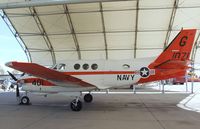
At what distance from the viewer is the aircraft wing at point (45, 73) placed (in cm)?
1150

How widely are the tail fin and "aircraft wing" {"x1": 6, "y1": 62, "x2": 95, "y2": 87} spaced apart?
4.32m

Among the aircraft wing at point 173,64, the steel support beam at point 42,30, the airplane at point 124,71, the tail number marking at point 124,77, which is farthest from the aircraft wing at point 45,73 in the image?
the steel support beam at point 42,30

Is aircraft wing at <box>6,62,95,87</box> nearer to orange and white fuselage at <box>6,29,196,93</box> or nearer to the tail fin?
orange and white fuselage at <box>6,29,196,93</box>

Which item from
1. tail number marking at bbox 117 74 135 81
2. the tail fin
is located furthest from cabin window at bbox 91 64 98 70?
the tail fin

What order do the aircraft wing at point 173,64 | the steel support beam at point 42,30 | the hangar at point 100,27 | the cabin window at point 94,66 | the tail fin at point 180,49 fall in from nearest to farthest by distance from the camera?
the aircraft wing at point 173,64
the tail fin at point 180,49
the cabin window at point 94,66
the hangar at point 100,27
the steel support beam at point 42,30

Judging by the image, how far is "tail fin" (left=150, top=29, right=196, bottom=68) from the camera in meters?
14.0

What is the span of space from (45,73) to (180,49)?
7401mm

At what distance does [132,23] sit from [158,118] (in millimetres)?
16160

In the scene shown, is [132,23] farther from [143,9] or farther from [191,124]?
[191,124]

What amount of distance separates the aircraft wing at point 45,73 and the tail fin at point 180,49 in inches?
170

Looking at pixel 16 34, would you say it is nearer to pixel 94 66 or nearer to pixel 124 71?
pixel 94 66

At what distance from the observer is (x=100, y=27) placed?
26.5 metres

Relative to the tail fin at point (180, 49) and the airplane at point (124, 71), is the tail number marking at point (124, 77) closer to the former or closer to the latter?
the airplane at point (124, 71)

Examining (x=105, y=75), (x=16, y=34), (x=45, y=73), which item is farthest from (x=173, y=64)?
(x=16, y=34)
